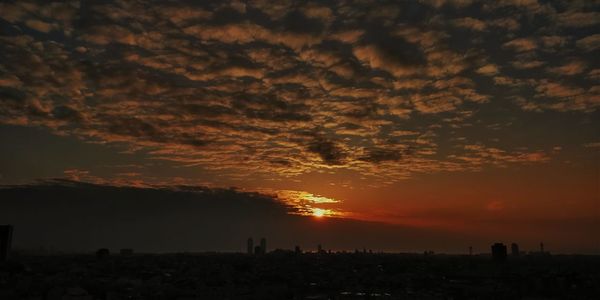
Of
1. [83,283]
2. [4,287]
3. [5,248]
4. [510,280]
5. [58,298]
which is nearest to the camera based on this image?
[58,298]

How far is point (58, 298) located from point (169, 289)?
10831 millimetres

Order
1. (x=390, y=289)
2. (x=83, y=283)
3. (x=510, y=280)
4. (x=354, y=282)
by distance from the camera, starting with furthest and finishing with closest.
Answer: (x=510, y=280)
(x=354, y=282)
(x=390, y=289)
(x=83, y=283)

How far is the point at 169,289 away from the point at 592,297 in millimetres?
36435

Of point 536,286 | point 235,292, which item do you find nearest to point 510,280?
point 536,286

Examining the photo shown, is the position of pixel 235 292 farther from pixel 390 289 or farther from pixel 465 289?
pixel 465 289

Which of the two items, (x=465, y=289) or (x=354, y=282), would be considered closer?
(x=465, y=289)

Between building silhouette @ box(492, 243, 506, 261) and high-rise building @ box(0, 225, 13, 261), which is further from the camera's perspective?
building silhouette @ box(492, 243, 506, 261)

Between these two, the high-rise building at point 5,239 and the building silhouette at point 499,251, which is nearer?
the high-rise building at point 5,239

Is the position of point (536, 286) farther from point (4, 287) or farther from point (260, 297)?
point (4, 287)

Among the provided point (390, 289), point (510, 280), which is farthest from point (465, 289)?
point (510, 280)

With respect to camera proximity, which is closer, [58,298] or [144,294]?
[58,298]

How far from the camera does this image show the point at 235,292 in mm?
40281

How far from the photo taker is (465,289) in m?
45.2

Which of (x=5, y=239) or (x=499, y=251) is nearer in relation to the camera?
(x=5, y=239)
